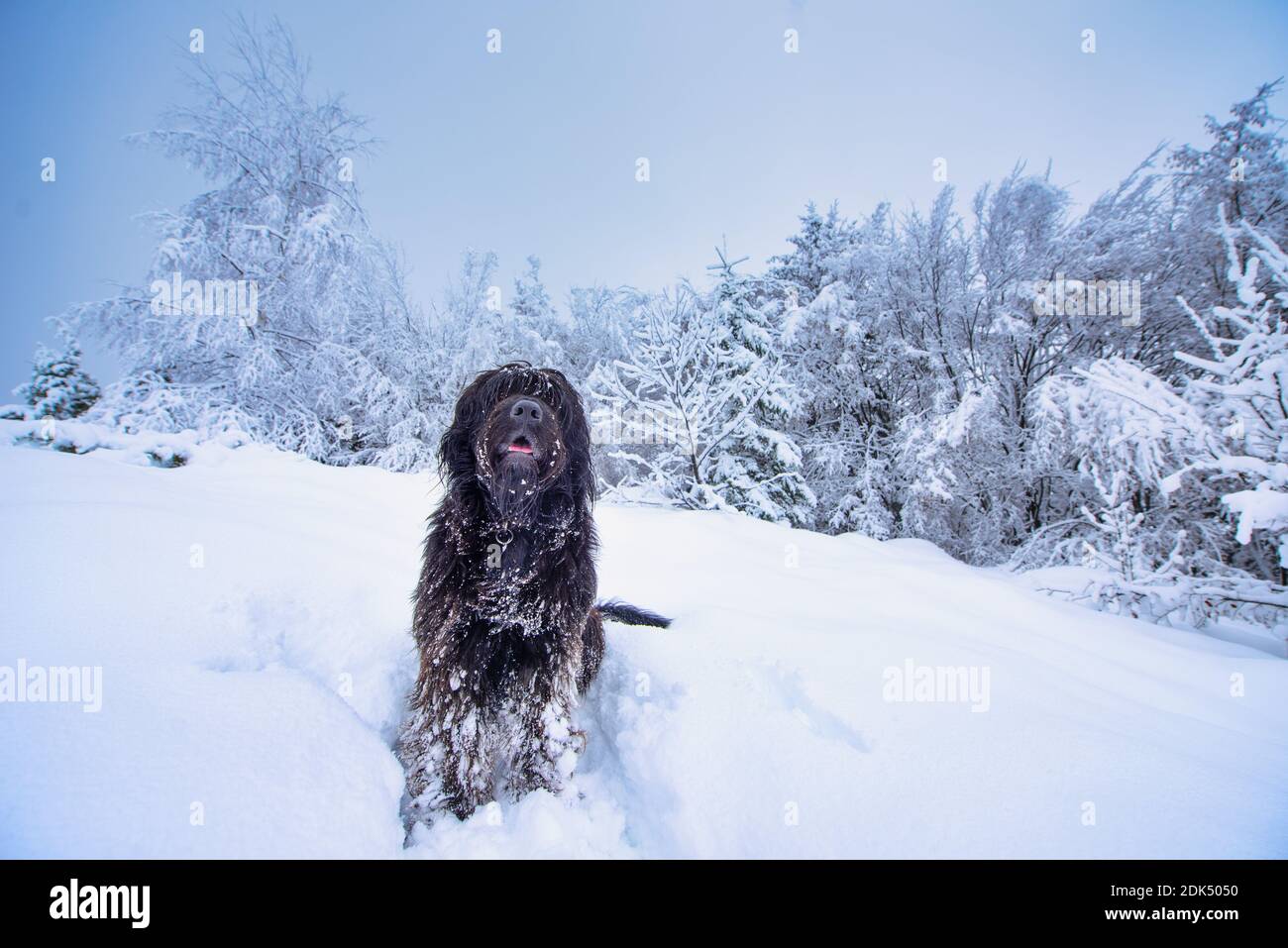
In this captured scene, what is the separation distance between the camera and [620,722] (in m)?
2.28

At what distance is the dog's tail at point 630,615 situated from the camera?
2.96 metres

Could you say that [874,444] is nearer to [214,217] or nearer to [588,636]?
[588,636]

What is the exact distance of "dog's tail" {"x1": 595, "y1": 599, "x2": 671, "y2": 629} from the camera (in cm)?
296

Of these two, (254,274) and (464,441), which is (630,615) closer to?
(464,441)

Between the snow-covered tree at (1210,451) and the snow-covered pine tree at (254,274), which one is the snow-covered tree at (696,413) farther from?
the snow-covered pine tree at (254,274)

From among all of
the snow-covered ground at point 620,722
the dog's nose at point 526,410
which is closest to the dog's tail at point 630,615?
the snow-covered ground at point 620,722

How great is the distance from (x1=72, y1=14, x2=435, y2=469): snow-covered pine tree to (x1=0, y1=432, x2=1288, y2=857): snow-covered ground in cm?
764

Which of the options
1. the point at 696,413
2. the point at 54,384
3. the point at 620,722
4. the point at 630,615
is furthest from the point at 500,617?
the point at 54,384

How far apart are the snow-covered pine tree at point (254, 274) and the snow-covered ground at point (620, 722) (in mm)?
7637

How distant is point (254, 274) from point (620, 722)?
1231cm

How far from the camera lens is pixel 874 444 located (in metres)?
11.6

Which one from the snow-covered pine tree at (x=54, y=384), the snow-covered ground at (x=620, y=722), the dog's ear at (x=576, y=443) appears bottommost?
the snow-covered ground at (x=620, y=722)

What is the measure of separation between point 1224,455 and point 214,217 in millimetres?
16210

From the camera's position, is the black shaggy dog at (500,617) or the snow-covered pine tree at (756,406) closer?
the black shaggy dog at (500,617)
